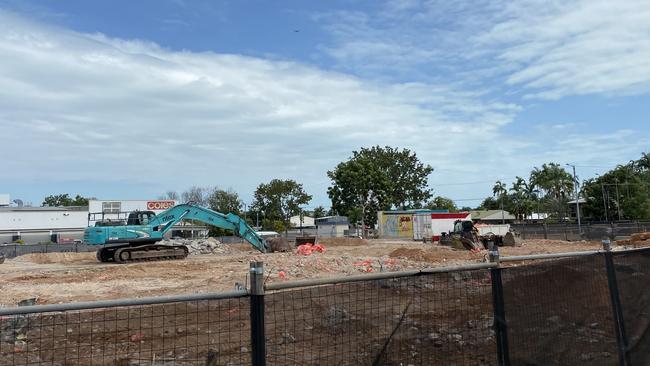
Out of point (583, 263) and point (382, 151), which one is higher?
point (382, 151)

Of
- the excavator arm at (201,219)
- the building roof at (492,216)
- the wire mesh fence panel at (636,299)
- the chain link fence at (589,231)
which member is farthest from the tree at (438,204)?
the wire mesh fence panel at (636,299)

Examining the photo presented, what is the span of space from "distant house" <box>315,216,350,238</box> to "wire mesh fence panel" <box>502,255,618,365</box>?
68.2 m

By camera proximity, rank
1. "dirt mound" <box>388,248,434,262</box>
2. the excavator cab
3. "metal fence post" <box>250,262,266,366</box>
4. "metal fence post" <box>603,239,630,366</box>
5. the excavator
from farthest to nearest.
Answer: the excavator cab → the excavator → "dirt mound" <box>388,248,434,262</box> → "metal fence post" <box>603,239,630,366</box> → "metal fence post" <box>250,262,266,366</box>

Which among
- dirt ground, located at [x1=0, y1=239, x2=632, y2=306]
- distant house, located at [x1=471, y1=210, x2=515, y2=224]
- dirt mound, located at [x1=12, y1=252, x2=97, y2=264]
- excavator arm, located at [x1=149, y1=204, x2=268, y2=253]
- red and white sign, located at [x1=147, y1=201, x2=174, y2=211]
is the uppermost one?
red and white sign, located at [x1=147, y1=201, x2=174, y2=211]

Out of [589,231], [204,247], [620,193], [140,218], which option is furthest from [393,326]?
[620,193]

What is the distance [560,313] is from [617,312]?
2.66ft

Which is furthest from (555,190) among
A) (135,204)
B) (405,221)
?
(135,204)

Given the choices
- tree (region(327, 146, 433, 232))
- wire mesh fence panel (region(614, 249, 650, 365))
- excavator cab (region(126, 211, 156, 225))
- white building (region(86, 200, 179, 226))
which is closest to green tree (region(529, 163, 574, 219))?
tree (region(327, 146, 433, 232))

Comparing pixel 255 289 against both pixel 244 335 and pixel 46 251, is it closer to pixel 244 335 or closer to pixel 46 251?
pixel 244 335

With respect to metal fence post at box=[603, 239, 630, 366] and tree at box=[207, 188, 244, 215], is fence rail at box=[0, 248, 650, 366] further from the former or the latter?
tree at box=[207, 188, 244, 215]

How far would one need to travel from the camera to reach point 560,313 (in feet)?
19.2

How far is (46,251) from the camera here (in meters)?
41.8

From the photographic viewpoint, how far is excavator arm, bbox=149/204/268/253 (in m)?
32.7

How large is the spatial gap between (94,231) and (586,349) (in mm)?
29097
